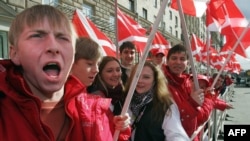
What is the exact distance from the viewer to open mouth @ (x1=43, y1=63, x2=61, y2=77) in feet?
4.33

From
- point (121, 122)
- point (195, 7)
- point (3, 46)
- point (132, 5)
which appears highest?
point (132, 5)

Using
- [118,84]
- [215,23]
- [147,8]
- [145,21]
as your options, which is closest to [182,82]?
[118,84]

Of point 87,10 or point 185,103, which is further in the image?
point 87,10

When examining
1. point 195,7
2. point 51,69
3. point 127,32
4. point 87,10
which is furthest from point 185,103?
point 87,10

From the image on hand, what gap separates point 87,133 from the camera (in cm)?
141

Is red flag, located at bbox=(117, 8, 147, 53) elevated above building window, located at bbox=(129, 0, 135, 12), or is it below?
below

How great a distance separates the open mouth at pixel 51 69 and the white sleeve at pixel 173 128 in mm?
1124

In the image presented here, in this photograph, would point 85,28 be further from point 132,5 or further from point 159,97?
point 132,5

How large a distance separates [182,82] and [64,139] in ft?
7.02

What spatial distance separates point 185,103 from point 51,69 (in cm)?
196

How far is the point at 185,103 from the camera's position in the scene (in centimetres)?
305

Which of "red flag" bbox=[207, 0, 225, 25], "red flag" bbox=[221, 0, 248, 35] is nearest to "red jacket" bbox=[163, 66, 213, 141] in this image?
"red flag" bbox=[207, 0, 225, 25]

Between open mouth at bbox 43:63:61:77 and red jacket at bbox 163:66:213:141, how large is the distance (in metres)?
1.88

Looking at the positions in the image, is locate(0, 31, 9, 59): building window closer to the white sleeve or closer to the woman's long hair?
the woman's long hair
